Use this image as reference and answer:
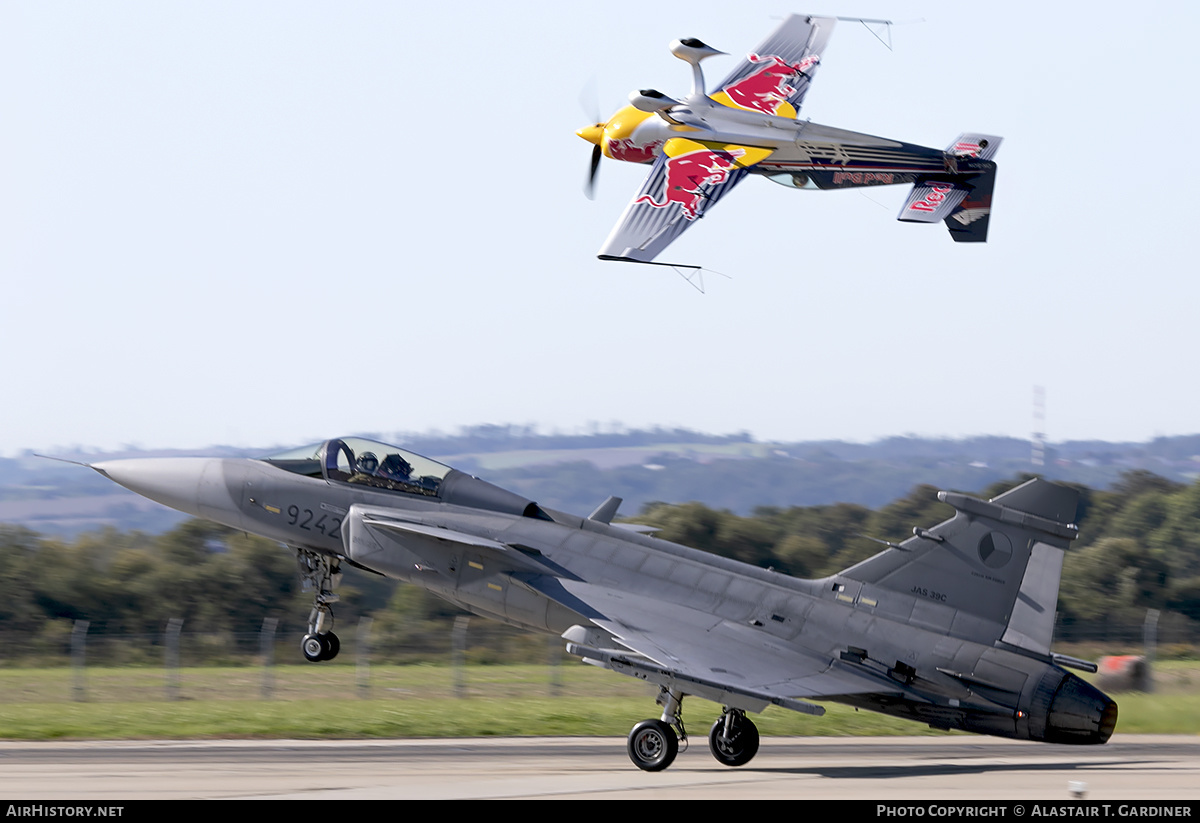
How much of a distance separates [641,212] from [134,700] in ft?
42.5

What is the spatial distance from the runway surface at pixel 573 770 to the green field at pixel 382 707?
1.09 m

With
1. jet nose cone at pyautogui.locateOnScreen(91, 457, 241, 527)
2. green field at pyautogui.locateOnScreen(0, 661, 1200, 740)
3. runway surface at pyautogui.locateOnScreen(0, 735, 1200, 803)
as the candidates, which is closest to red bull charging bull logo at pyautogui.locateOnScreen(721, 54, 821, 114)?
green field at pyautogui.locateOnScreen(0, 661, 1200, 740)

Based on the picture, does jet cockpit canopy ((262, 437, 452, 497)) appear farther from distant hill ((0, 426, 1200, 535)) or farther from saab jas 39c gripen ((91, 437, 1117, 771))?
distant hill ((0, 426, 1200, 535))

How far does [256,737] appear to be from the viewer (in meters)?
18.5

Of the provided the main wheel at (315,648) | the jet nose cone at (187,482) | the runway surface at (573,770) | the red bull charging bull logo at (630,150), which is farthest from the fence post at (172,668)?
the red bull charging bull logo at (630,150)

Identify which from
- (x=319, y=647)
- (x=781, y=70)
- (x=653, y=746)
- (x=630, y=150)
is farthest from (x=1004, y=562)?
(x=781, y=70)

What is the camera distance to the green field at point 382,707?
19.2m

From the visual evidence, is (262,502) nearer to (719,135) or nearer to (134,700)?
(134,700)

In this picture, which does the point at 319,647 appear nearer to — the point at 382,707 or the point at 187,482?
the point at 187,482

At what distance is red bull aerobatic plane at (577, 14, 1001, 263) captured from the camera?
88.1ft

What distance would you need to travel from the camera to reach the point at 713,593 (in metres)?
16.1

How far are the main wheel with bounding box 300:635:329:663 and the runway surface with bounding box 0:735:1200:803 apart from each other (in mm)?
1189

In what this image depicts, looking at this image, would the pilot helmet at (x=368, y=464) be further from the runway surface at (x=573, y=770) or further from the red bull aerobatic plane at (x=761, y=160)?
the red bull aerobatic plane at (x=761, y=160)
